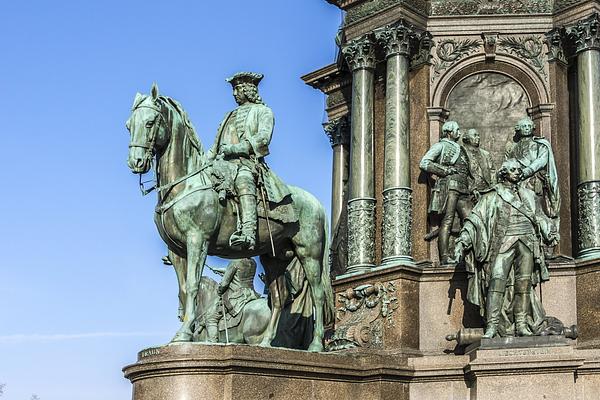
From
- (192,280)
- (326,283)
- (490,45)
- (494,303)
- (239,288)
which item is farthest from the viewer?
(239,288)

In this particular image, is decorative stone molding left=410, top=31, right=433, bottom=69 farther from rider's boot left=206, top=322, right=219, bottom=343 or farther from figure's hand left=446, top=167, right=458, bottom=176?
rider's boot left=206, top=322, right=219, bottom=343

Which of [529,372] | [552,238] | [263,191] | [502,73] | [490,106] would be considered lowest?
[529,372]

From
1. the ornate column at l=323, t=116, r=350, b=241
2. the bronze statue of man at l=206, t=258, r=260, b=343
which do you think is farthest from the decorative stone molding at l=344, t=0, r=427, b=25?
the bronze statue of man at l=206, t=258, r=260, b=343

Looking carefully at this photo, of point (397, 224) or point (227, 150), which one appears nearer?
point (227, 150)

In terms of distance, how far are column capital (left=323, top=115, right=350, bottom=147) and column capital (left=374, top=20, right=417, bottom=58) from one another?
3.93m

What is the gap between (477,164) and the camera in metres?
20.6

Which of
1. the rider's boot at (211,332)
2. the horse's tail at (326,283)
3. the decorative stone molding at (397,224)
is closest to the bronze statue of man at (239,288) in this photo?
the rider's boot at (211,332)

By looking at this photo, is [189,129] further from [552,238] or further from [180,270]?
[552,238]

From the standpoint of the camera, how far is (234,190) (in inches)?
617

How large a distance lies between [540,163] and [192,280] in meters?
7.60

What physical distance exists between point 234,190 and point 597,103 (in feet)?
26.8

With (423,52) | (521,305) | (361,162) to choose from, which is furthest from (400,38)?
(521,305)

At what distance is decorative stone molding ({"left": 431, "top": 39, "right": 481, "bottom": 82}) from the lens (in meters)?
21.5

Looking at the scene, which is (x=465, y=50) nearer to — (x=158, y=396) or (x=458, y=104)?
(x=458, y=104)
